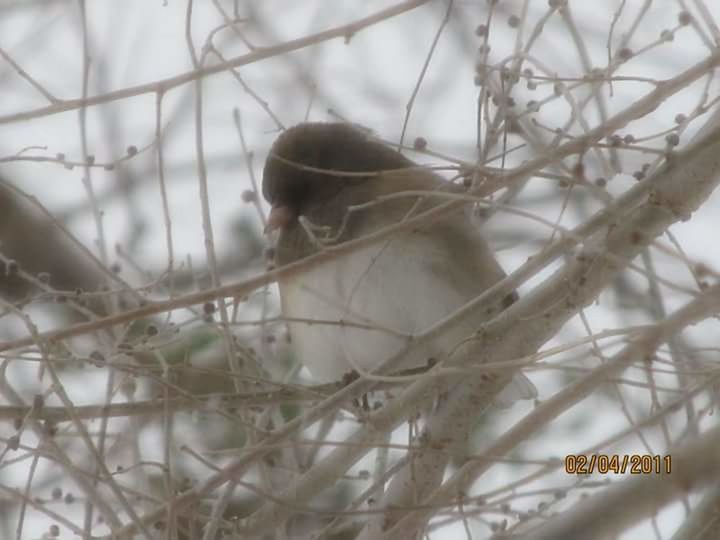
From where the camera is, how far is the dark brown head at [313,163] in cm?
443

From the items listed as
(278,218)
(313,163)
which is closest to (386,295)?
(278,218)

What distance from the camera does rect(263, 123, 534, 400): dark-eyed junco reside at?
3934mm

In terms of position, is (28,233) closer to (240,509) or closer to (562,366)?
(240,509)

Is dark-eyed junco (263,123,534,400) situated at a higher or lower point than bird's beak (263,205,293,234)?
lower

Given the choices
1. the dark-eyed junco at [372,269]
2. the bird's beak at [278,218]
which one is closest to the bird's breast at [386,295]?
the dark-eyed junco at [372,269]

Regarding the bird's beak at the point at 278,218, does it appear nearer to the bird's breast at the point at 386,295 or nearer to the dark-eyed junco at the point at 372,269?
the dark-eyed junco at the point at 372,269

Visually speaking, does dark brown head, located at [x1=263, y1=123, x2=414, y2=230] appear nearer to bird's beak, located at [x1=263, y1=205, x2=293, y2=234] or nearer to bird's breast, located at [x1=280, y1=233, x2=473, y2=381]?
bird's beak, located at [x1=263, y1=205, x2=293, y2=234]

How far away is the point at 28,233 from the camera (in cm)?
551

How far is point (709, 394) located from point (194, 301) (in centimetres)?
115

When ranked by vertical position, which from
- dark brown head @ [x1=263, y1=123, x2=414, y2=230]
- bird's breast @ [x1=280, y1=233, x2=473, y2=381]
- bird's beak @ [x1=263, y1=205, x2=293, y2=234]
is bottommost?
bird's breast @ [x1=280, y1=233, x2=473, y2=381]

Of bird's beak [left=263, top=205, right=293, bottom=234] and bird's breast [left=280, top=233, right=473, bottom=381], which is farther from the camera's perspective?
bird's beak [left=263, top=205, right=293, bottom=234]

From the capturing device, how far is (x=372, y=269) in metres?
3.94

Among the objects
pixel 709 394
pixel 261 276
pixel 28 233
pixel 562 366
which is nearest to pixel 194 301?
pixel 261 276

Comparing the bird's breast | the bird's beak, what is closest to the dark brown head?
the bird's beak
